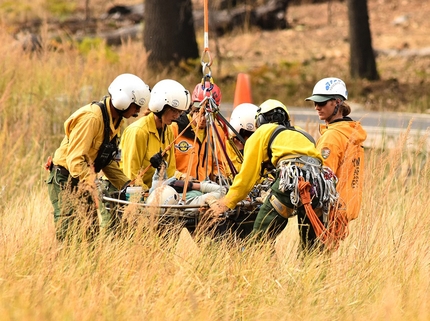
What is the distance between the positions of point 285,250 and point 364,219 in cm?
77

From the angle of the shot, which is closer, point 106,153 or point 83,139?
point 83,139

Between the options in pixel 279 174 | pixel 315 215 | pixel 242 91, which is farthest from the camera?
pixel 242 91

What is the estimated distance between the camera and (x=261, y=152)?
275 inches

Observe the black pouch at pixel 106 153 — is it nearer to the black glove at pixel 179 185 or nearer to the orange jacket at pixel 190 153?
the black glove at pixel 179 185

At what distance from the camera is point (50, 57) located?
1308cm

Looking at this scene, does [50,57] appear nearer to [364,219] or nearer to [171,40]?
[171,40]

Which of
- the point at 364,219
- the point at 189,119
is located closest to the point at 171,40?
the point at 189,119

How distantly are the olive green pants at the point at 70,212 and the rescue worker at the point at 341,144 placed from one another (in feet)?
5.70

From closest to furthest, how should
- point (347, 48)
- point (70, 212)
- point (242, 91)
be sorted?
point (70, 212), point (242, 91), point (347, 48)

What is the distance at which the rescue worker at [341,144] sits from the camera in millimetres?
7196

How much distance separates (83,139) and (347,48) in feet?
65.2

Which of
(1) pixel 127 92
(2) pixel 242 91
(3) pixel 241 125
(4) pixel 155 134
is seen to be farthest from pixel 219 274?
(2) pixel 242 91

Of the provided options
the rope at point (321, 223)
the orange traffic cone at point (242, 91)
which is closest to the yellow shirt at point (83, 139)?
the rope at point (321, 223)

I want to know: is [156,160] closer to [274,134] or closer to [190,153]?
[190,153]
